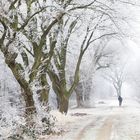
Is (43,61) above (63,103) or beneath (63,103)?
above

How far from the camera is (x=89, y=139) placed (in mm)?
16578

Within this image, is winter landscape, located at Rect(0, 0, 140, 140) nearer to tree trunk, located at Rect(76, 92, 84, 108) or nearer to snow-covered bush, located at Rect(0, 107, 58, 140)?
snow-covered bush, located at Rect(0, 107, 58, 140)

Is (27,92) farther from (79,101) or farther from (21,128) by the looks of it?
(79,101)

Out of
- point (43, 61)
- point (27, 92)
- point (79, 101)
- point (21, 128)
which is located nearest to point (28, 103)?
point (27, 92)

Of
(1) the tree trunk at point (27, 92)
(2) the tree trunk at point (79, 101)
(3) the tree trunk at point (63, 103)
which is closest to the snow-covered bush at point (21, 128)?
(1) the tree trunk at point (27, 92)

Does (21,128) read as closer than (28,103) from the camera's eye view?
Yes

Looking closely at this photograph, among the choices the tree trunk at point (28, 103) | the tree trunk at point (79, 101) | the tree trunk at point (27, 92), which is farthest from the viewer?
the tree trunk at point (79, 101)

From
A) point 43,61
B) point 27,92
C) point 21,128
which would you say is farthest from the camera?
point 43,61

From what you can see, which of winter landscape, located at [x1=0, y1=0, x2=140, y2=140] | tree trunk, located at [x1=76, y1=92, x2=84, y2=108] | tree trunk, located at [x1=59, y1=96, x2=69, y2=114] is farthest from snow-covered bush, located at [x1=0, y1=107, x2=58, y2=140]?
tree trunk, located at [x1=76, y1=92, x2=84, y2=108]

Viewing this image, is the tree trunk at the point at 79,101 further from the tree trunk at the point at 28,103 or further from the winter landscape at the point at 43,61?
the tree trunk at the point at 28,103

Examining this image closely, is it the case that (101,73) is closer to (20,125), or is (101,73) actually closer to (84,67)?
(84,67)

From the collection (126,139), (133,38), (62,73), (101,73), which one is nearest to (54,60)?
(62,73)

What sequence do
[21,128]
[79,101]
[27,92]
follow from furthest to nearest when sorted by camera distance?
[79,101]
[27,92]
[21,128]

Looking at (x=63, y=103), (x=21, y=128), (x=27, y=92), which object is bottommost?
(x=21, y=128)
